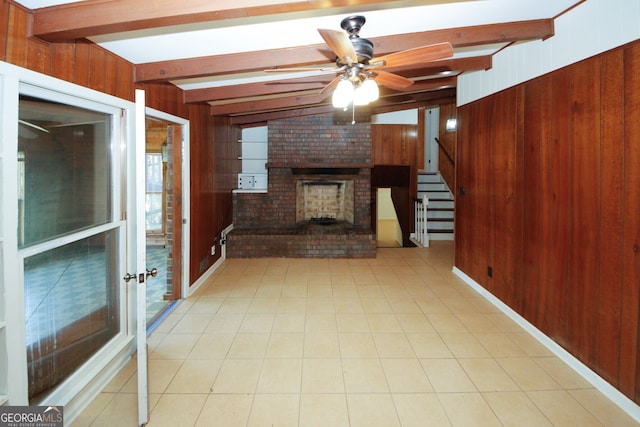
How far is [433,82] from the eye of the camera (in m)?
4.42

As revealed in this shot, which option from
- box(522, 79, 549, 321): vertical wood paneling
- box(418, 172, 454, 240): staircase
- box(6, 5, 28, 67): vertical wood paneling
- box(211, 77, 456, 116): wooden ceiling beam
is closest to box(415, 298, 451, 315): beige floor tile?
box(522, 79, 549, 321): vertical wood paneling

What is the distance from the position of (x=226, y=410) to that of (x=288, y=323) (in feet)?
3.88

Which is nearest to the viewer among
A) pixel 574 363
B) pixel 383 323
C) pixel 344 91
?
pixel 344 91

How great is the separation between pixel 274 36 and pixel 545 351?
3.29 metres

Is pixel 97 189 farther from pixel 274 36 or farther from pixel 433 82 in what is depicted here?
pixel 433 82

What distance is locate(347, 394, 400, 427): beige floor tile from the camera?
1864mm

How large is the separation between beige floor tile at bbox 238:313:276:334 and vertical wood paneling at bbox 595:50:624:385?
249 cm

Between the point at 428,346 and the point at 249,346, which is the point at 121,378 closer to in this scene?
the point at 249,346

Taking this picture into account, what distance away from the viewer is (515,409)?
1975 mm

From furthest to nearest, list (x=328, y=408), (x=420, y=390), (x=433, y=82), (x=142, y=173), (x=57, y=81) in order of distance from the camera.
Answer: (x=433, y=82) < (x=420, y=390) < (x=328, y=408) < (x=57, y=81) < (x=142, y=173)

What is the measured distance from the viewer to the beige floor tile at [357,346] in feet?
8.41

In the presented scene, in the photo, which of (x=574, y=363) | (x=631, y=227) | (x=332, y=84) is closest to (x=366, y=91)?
(x=332, y=84)

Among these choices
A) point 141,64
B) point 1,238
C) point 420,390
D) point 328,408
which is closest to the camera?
point 1,238

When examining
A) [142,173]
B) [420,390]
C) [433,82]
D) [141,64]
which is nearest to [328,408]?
[420,390]
